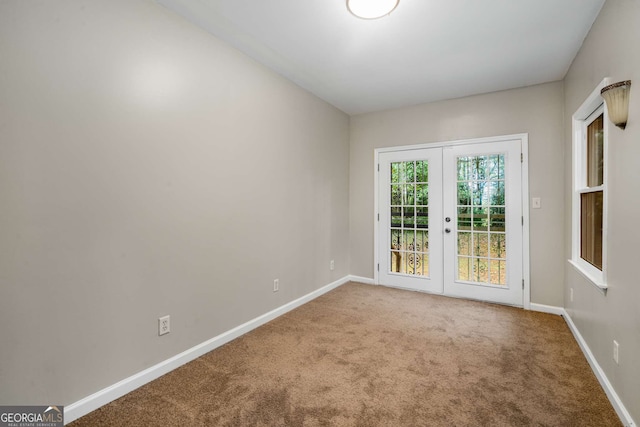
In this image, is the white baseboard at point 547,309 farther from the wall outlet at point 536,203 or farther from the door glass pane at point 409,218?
the door glass pane at point 409,218

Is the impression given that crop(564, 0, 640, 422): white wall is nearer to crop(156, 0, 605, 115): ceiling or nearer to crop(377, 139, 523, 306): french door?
crop(156, 0, 605, 115): ceiling

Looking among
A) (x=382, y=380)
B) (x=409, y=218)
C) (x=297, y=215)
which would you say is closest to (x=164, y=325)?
(x=382, y=380)

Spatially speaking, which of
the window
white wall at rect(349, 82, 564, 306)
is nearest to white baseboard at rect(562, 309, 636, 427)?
the window

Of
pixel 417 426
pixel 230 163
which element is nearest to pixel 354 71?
pixel 230 163

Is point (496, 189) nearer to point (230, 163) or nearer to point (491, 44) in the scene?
point (491, 44)

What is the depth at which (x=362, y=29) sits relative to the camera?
2.33m

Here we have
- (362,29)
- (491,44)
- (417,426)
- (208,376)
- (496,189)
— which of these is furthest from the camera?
(496,189)

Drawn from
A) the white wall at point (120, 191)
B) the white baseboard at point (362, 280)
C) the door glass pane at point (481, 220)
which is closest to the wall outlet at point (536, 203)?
the door glass pane at point (481, 220)

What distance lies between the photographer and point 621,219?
5.64 ft

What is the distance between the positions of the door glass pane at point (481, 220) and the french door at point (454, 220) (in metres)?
0.01

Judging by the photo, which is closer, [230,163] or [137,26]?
[137,26]

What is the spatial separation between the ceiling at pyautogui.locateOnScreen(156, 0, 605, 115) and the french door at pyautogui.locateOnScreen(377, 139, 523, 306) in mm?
888

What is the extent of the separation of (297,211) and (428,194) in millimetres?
1819

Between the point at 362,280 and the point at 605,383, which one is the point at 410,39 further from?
the point at 362,280
